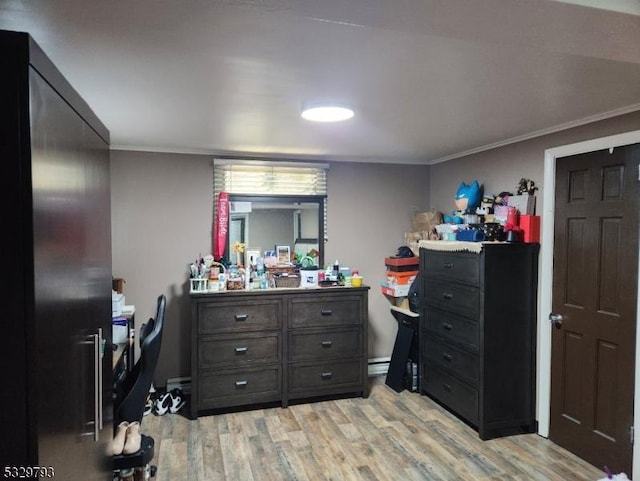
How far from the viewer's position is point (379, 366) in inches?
183

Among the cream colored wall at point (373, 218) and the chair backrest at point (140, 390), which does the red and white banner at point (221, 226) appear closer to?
the cream colored wall at point (373, 218)

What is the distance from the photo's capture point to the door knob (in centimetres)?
311

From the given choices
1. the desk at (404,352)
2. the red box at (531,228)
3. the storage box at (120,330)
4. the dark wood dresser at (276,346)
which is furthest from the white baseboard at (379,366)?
the storage box at (120,330)

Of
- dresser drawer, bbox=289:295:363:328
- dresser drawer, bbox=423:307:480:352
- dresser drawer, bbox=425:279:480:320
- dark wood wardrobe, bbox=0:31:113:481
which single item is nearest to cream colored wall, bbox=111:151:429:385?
dresser drawer, bbox=289:295:363:328

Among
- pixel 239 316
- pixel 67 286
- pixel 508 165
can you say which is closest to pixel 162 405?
pixel 239 316

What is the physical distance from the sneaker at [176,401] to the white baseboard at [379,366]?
1887 millimetres

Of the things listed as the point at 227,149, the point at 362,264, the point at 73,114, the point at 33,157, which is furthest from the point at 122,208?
the point at 33,157

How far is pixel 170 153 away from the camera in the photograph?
3.99 m

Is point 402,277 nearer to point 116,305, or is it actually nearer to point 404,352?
point 404,352

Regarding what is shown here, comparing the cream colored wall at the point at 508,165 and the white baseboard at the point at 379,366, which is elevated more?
the cream colored wall at the point at 508,165

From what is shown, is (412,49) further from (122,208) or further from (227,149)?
(122,208)

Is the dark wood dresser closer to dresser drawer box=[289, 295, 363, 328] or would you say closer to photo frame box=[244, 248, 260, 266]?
dresser drawer box=[289, 295, 363, 328]

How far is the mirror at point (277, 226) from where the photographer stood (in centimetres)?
422

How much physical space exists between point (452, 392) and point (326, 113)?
2.45 meters
